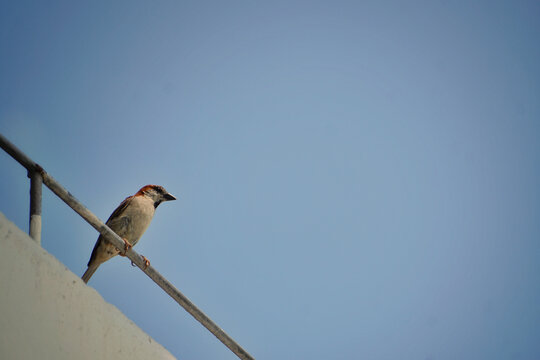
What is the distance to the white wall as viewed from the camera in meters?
1.78

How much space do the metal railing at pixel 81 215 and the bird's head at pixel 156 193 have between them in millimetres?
4042

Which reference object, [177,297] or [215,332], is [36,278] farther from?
[215,332]

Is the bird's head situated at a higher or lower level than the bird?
higher

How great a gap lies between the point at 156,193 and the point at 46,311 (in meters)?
4.81

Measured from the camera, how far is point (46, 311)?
195cm

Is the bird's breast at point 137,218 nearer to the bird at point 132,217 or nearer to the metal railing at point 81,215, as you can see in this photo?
the bird at point 132,217

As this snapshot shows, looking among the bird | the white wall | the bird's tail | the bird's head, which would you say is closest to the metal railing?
the white wall

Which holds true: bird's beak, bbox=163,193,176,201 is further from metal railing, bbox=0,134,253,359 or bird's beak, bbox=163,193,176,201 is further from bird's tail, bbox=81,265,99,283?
metal railing, bbox=0,134,253,359

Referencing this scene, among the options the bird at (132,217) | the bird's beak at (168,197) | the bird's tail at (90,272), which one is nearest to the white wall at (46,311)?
the bird's tail at (90,272)

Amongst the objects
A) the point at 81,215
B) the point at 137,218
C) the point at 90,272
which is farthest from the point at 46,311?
the point at 137,218

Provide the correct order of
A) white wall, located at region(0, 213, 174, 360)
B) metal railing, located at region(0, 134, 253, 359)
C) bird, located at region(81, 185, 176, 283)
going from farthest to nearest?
1. bird, located at region(81, 185, 176, 283)
2. metal railing, located at region(0, 134, 253, 359)
3. white wall, located at region(0, 213, 174, 360)

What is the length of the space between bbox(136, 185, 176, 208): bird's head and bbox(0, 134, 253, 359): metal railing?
4042mm

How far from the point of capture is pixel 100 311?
7.51 feet

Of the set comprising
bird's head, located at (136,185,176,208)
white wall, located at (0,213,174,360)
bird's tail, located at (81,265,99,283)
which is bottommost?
white wall, located at (0,213,174,360)
